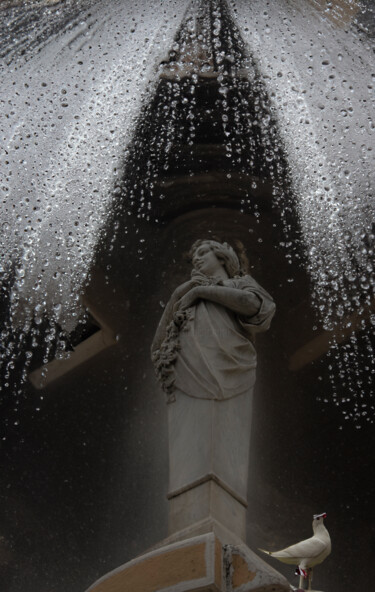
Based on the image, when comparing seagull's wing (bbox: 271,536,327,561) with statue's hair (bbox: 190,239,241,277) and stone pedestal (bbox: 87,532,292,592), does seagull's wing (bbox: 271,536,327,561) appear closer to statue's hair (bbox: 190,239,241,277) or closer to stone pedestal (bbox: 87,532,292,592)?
stone pedestal (bbox: 87,532,292,592)

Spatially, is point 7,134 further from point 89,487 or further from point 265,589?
point 265,589

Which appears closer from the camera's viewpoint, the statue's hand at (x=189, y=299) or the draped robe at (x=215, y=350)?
the draped robe at (x=215, y=350)

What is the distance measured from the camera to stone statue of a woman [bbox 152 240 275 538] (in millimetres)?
4832

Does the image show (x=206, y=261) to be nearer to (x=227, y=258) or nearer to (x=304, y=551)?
(x=227, y=258)

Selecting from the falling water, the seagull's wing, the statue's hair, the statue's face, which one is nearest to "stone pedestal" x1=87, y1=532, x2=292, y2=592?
the seagull's wing

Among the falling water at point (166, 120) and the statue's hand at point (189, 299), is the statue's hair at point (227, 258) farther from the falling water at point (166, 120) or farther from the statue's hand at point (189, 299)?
the falling water at point (166, 120)

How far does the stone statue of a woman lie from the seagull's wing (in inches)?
20.7

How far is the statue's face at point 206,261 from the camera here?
6.17 m

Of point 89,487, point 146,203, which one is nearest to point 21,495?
point 89,487

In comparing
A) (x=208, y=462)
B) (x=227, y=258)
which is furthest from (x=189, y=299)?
(x=208, y=462)

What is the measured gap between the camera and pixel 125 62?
912 cm

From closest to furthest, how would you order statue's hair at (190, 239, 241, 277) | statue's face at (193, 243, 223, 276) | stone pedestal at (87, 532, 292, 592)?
stone pedestal at (87, 532, 292, 592) < statue's face at (193, 243, 223, 276) < statue's hair at (190, 239, 241, 277)

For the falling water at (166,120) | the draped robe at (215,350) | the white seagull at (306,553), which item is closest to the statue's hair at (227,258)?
the draped robe at (215,350)

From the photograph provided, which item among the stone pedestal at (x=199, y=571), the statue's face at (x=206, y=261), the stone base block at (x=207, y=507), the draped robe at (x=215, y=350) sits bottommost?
the stone base block at (x=207, y=507)
